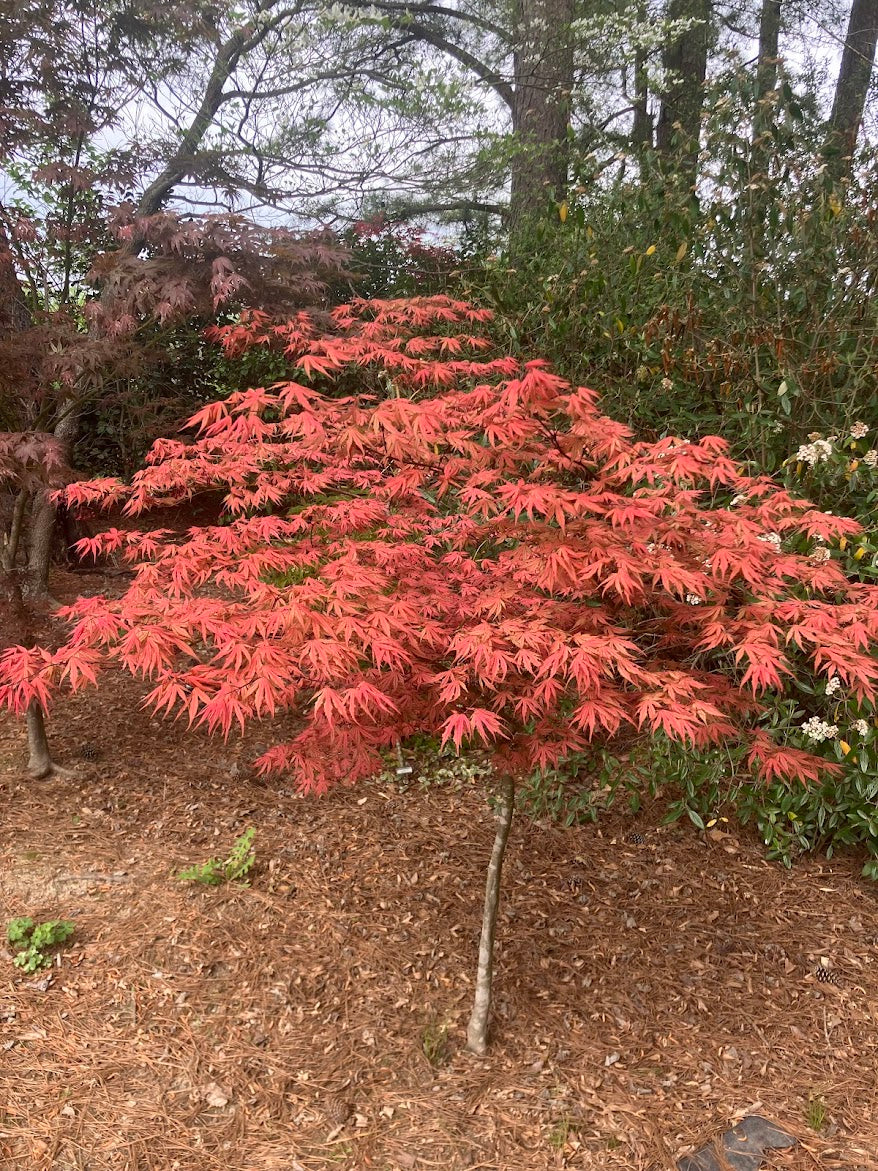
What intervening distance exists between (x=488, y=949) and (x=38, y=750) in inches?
111

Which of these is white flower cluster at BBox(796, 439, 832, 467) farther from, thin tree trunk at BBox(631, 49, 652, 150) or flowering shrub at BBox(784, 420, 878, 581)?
thin tree trunk at BBox(631, 49, 652, 150)

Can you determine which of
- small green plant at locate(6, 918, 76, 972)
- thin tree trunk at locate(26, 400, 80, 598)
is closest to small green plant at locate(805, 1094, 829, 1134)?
small green plant at locate(6, 918, 76, 972)

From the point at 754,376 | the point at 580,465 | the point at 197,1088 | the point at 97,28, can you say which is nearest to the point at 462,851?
the point at 197,1088

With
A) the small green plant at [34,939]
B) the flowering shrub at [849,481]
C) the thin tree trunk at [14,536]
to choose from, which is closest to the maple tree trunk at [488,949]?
the small green plant at [34,939]

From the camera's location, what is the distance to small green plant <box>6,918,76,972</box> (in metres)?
2.98

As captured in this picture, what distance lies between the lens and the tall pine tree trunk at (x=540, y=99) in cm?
623

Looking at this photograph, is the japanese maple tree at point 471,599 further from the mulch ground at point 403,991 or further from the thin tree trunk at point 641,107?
the thin tree trunk at point 641,107

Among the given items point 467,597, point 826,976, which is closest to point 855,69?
point 467,597

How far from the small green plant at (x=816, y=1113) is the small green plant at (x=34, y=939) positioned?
2.86 metres

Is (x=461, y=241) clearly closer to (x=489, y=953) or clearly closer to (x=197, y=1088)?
(x=489, y=953)

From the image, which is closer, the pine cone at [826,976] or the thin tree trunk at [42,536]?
the pine cone at [826,976]

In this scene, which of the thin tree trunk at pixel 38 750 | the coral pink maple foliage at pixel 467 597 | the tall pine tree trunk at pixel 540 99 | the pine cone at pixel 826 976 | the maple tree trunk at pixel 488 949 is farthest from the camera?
the tall pine tree trunk at pixel 540 99

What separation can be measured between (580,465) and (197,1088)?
251 cm

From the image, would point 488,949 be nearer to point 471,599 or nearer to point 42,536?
point 471,599
